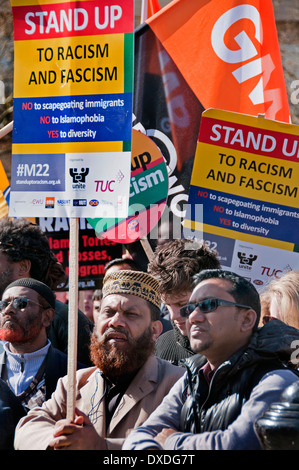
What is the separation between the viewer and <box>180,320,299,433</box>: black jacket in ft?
9.71

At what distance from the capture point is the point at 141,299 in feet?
12.1

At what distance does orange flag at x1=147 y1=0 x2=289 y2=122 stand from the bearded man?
1.88 m

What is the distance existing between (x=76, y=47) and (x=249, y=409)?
1.94 meters

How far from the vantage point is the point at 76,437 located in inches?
124

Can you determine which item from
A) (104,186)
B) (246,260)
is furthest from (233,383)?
(246,260)

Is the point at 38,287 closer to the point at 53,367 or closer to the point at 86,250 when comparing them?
the point at 53,367

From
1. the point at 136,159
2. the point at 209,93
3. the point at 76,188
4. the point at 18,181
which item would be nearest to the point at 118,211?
the point at 76,188

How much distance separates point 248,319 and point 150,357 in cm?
70

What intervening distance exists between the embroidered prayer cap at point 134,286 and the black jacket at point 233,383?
691 mm

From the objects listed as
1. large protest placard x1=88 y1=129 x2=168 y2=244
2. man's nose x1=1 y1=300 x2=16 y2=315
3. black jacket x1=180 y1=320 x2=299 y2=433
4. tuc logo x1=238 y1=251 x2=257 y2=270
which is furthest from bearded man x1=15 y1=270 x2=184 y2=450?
large protest placard x1=88 y1=129 x2=168 y2=244

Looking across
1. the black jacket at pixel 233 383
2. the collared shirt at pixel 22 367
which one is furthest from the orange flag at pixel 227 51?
the black jacket at pixel 233 383

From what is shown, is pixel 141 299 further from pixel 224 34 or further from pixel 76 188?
pixel 224 34

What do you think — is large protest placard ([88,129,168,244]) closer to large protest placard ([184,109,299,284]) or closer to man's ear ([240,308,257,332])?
large protest placard ([184,109,299,284])

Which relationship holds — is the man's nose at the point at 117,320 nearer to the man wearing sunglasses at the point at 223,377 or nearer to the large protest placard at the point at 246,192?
the man wearing sunglasses at the point at 223,377
